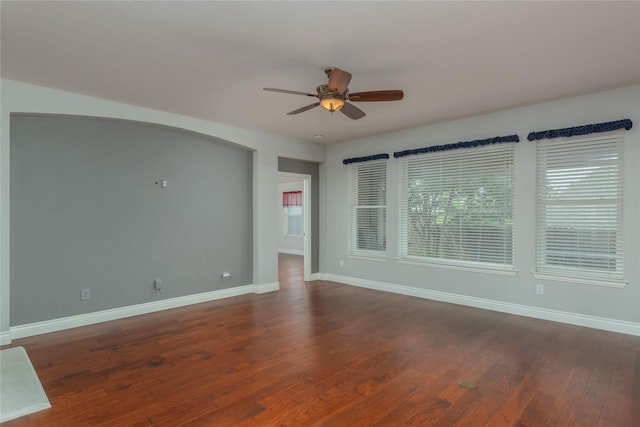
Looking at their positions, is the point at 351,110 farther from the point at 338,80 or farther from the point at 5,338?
the point at 5,338

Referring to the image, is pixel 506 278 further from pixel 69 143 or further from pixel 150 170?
pixel 69 143

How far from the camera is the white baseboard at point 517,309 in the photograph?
3.89 meters

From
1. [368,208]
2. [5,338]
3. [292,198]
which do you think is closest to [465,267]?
[368,208]

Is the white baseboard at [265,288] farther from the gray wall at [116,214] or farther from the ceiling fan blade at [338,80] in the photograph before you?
the ceiling fan blade at [338,80]

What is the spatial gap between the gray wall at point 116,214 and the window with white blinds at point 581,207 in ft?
14.4

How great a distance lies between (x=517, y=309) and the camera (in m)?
4.58

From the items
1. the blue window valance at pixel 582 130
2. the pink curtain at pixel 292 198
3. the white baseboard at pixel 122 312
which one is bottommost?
the white baseboard at pixel 122 312

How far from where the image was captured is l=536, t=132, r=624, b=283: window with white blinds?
3930 mm

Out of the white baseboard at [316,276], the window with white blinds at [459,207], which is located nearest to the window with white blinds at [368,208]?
the window with white blinds at [459,207]

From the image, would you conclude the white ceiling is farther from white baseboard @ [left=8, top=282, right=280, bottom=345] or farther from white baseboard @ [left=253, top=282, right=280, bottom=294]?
white baseboard @ [left=253, top=282, right=280, bottom=294]

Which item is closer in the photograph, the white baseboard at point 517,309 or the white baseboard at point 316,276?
the white baseboard at point 517,309

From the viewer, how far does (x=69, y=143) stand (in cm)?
413

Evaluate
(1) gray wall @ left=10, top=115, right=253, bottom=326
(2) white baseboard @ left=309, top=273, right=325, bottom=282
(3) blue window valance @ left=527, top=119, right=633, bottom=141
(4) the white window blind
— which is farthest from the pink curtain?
(3) blue window valance @ left=527, top=119, right=633, bottom=141

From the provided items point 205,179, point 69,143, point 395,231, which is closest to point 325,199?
point 395,231
